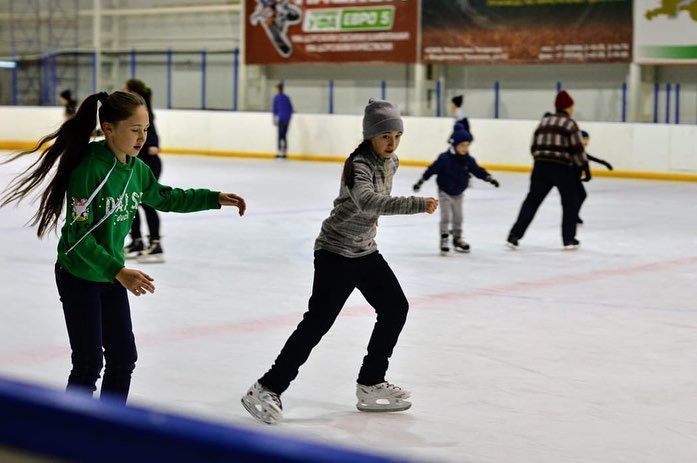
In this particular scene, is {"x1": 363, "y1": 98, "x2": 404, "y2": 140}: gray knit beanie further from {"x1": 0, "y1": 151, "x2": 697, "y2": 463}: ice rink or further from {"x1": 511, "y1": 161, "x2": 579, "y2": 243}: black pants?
{"x1": 511, "y1": 161, "x2": 579, "y2": 243}: black pants

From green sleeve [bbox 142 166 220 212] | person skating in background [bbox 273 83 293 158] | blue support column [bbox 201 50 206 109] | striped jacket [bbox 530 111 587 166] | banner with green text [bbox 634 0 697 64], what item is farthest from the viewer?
blue support column [bbox 201 50 206 109]

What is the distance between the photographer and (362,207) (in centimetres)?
426

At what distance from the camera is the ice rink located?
426cm

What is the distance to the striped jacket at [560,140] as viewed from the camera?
33.4 feet

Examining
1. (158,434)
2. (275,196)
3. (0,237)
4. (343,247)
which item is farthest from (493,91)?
(158,434)

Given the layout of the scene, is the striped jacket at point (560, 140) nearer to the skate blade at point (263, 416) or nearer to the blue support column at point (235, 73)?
the skate blade at point (263, 416)

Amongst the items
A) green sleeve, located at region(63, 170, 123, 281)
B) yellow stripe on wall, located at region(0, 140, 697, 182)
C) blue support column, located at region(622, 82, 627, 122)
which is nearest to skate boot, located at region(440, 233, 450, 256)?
green sleeve, located at region(63, 170, 123, 281)

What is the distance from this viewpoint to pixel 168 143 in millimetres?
27125

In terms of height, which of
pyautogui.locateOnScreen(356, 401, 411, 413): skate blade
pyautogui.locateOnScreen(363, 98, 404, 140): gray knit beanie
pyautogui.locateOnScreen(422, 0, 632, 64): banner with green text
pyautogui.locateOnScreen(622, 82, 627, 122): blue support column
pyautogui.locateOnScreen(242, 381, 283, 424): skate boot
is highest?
pyautogui.locateOnScreen(422, 0, 632, 64): banner with green text

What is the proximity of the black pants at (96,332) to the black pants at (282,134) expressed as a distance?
2141 centimetres

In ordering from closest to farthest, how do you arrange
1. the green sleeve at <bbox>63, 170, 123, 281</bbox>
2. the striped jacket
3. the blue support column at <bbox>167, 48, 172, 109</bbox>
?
the green sleeve at <bbox>63, 170, 123, 281</bbox>
the striped jacket
the blue support column at <bbox>167, 48, 172, 109</bbox>

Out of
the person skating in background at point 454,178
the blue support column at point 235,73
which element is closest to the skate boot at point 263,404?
the person skating in background at point 454,178

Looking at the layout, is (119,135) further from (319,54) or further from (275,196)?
(319,54)

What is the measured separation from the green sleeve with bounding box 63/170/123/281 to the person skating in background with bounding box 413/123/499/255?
20.4 feet
